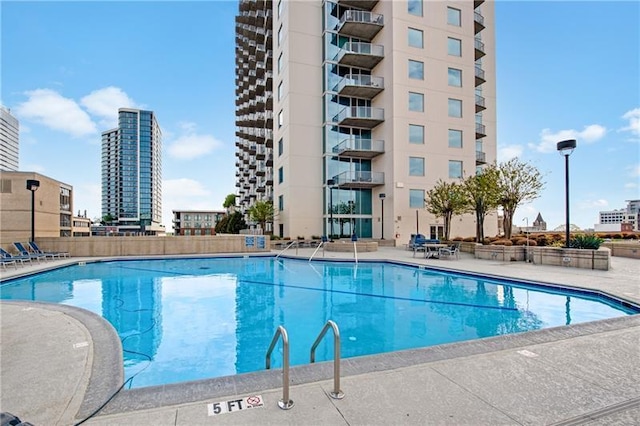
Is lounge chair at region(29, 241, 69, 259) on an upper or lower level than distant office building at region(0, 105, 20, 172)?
lower

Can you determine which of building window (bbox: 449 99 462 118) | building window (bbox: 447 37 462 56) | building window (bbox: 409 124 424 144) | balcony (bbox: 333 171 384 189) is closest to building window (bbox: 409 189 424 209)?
balcony (bbox: 333 171 384 189)

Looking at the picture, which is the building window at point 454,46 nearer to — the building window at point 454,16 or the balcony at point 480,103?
the building window at point 454,16

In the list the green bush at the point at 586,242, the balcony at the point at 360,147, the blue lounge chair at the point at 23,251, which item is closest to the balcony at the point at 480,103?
the balcony at the point at 360,147

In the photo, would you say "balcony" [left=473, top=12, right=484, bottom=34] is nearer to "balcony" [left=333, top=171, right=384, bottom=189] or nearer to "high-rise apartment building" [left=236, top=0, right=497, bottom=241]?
"high-rise apartment building" [left=236, top=0, right=497, bottom=241]

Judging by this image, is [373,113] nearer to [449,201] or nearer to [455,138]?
[455,138]

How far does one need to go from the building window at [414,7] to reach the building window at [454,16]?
2.79m

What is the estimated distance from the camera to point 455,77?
26344 millimetres

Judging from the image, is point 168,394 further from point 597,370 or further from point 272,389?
point 597,370

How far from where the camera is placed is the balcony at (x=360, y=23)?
971 inches

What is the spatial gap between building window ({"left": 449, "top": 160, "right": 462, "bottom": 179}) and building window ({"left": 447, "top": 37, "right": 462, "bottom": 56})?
29.1 ft

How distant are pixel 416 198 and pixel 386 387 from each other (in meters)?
22.9

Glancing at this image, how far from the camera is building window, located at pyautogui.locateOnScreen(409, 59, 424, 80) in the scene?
2484 cm

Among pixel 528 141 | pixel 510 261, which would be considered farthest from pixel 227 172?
pixel 510 261

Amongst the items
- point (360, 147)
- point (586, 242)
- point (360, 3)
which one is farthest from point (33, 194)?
point (360, 3)
